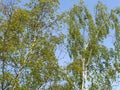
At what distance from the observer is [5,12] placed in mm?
14188

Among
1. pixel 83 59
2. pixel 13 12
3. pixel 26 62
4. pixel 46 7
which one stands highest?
pixel 83 59

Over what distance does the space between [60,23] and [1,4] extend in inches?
132

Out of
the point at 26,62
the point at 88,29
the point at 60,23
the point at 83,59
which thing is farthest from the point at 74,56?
the point at 26,62

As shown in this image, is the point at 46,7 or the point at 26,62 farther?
the point at 46,7

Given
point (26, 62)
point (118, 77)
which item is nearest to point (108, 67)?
point (118, 77)

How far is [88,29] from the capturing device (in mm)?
26312

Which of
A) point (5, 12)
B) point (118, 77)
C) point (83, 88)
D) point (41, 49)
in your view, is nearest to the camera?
point (5, 12)

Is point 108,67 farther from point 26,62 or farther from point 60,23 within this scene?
point 26,62

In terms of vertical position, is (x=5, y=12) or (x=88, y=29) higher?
(x=88, y=29)

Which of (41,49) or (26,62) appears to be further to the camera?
(41,49)

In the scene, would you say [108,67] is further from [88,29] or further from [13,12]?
[13,12]

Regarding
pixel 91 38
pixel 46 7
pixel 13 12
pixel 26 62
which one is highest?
pixel 91 38

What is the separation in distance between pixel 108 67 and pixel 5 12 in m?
13.0

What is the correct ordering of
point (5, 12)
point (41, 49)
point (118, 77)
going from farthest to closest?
point (118, 77), point (41, 49), point (5, 12)
